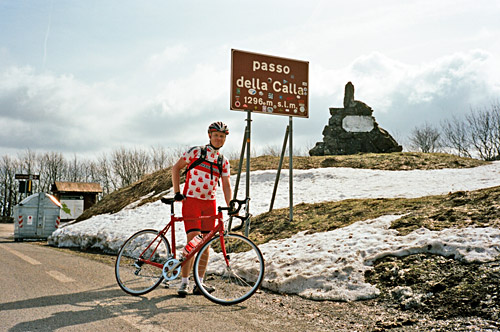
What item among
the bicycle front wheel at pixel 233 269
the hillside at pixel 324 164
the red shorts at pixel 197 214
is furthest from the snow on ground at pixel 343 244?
the hillside at pixel 324 164

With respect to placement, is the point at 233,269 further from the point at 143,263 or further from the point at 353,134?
the point at 353,134

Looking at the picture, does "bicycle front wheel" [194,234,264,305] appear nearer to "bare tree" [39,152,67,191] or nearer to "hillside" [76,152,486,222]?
"hillside" [76,152,486,222]

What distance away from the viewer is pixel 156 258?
5.29 metres

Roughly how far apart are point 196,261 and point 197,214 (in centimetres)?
74

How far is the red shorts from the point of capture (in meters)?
5.17

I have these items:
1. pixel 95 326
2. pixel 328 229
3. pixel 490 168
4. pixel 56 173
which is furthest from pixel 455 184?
pixel 56 173

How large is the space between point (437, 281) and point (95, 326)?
12.1ft

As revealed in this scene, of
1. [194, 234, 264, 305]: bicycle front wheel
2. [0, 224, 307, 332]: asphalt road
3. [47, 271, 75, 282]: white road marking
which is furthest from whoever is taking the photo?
[47, 271, 75, 282]: white road marking

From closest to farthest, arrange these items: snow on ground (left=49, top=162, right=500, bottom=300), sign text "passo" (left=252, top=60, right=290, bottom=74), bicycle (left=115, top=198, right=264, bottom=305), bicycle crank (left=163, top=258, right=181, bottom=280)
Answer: bicycle (left=115, top=198, right=264, bottom=305), bicycle crank (left=163, top=258, right=181, bottom=280), snow on ground (left=49, top=162, right=500, bottom=300), sign text "passo" (left=252, top=60, right=290, bottom=74)

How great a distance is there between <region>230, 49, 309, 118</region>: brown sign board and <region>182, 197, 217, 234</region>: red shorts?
460 cm

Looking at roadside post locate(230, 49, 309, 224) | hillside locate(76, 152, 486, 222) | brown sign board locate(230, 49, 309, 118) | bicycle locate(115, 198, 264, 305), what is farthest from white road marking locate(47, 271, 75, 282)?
hillside locate(76, 152, 486, 222)

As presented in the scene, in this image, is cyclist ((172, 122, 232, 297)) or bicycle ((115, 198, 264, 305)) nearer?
bicycle ((115, 198, 264, 305))

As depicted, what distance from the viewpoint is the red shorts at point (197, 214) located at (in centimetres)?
517

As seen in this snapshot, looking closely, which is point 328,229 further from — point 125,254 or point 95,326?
point 95,326
